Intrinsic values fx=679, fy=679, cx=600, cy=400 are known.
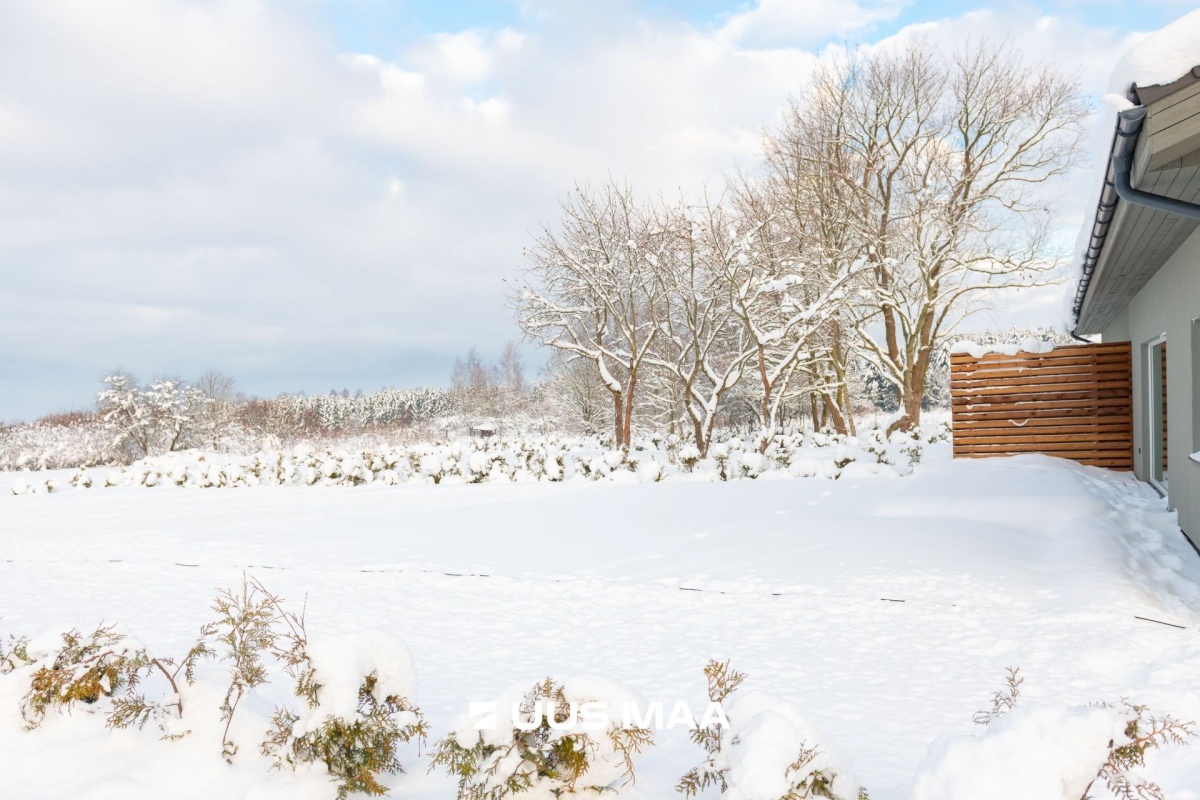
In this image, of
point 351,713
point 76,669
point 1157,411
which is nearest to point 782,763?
point 351,713

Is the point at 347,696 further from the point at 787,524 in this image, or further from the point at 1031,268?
the point at 1031,268

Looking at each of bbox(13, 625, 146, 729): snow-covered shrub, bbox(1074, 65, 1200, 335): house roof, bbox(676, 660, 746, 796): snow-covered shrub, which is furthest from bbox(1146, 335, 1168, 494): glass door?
bbox(13, 625, 146, 729): snow-covered shrub

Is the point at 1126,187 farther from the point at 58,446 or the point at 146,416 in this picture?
the point at 58,446

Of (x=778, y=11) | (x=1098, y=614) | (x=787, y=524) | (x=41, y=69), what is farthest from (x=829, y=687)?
(x=41, y=69)

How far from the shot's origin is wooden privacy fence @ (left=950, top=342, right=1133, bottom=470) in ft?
31.6

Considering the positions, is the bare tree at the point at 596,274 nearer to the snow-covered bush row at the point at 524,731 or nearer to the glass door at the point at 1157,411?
the glass door at the point at 1157,411

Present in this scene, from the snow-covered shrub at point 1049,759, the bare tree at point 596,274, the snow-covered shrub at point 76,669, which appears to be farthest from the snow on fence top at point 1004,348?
the snow-covered shrub at point 76,669

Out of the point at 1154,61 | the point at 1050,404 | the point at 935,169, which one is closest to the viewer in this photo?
the point at 1154,61

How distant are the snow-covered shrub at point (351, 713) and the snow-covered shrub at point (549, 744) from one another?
323 mm

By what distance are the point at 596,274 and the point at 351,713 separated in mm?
13490

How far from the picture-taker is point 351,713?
2.20 metres

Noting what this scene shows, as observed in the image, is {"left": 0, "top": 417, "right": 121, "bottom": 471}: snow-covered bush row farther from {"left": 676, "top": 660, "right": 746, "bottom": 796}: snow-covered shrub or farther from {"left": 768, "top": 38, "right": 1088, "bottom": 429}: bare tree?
{"left": 676, "top": 660, "right": 746, "bottom": 796}: snow-covered shrub

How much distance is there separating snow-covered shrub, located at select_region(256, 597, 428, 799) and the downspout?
12.8 feet

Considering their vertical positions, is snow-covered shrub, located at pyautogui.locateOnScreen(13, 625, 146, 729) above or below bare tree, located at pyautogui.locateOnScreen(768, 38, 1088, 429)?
below
